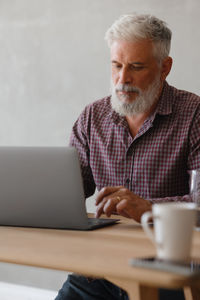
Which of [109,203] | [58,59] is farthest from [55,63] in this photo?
[109,203]

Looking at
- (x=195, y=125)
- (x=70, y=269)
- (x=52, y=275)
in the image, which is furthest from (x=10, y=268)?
(x=70, y=269)

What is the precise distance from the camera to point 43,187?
1.44 metres

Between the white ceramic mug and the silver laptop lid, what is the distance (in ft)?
1.54

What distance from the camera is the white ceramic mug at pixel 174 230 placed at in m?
0.95

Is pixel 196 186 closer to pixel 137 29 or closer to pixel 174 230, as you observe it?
pixel 174 230

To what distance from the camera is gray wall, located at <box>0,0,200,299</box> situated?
105 inches

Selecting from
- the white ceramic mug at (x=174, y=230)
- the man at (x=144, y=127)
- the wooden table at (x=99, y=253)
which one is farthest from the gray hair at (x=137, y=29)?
the white ceramic mug at (x=174, y=230)

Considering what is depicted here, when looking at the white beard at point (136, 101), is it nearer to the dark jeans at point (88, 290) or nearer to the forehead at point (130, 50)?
the forehead at point (130, 50)

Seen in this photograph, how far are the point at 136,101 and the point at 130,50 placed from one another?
0.64 ft

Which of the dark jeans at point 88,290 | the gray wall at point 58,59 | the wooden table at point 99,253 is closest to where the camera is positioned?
the wooden table at point 99,253

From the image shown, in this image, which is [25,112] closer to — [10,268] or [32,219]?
[10,268]

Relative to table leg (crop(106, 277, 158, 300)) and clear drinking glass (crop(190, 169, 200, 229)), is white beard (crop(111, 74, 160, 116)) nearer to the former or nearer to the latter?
clear drinking glass (crop(190, 169, 200, 229))

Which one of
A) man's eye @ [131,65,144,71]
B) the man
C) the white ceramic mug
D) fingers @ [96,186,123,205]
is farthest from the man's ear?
the white ceramic mug

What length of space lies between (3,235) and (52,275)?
1.80 m
